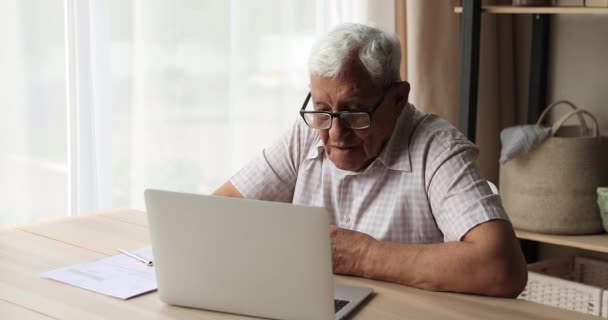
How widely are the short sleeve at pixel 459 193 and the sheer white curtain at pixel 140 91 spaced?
1.14 m

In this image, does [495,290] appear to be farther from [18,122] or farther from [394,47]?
[18,122]

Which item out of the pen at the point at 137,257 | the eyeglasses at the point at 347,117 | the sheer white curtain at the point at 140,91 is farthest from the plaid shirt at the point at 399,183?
the sheer white curtain at the point at 140,91

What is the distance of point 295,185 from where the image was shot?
7.22 ft

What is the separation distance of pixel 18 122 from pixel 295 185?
32.9 inches

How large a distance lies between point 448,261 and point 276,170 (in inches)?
24.8

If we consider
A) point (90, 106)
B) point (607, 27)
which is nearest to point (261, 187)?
point (90, 106)

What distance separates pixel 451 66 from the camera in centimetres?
334

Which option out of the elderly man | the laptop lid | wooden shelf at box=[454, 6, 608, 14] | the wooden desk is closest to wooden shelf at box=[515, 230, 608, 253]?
wooden shelf at box=[454, 6, 608, 14]

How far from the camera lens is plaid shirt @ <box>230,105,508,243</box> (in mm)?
1845

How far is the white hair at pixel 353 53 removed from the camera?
1.90 meters

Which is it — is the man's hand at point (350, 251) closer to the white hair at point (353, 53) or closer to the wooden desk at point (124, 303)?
the wooden desk at point (124, 303)

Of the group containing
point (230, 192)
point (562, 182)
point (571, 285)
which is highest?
point (230, 192)

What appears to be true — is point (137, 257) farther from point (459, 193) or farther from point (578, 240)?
point (578, 240)

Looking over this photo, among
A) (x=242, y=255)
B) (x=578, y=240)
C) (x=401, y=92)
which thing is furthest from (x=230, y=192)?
(x=578, y=240)
